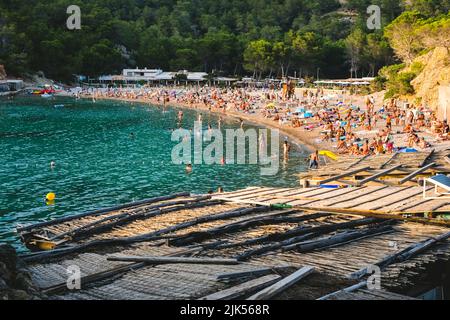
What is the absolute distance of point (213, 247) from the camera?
12.0 meters

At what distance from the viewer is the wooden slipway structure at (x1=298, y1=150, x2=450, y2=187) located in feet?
58.5

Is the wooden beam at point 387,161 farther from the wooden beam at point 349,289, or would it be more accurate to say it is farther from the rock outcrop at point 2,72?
the rock outcrop at point 2,72

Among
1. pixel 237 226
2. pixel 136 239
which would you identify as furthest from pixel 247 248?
pixel 136 239

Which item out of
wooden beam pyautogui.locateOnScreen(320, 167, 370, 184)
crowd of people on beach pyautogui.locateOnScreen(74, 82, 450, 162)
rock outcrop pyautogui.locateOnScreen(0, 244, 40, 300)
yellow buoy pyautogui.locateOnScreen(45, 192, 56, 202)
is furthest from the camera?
crowd of people on beach pyautogui.locateOnScreen(74, 82, 450, 162)

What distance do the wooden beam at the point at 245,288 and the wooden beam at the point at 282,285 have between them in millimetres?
185

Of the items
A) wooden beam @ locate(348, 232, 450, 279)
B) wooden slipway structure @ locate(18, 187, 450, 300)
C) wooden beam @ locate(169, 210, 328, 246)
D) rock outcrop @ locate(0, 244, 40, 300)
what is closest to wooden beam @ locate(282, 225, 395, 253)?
wooden slipway structure @ locate(18, 187, 450, 300)

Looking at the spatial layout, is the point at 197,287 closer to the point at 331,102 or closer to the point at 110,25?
the point at 331,102

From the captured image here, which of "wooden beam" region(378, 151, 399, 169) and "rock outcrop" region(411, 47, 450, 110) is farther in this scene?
"rock outcrop" region(411, 47, 450, 110)

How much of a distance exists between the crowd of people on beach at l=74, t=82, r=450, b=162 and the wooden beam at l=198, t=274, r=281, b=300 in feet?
83.0

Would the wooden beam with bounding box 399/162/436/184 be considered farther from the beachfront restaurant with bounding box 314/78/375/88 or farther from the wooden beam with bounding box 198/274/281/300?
the beachfront restaurant with bounding box 314/78/375/88

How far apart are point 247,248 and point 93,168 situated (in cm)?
2893

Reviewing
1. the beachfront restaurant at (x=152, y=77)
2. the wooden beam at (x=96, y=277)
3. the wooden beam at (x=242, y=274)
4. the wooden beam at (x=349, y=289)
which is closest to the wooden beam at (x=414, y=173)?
the wooden beam at (x=349, y=289)

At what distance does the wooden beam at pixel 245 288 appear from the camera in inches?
312

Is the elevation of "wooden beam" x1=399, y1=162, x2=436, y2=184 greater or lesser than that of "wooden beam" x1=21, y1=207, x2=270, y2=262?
greater
